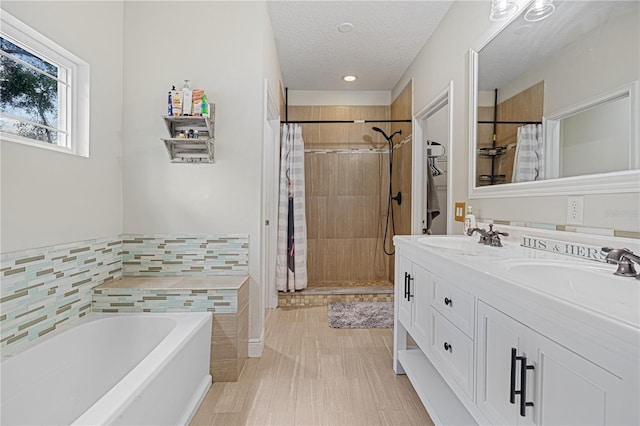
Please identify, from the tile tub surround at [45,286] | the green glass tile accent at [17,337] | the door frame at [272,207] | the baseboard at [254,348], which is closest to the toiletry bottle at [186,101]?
the tile tub surround at [45,286]

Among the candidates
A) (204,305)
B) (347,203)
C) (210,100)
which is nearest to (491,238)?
(204,305)

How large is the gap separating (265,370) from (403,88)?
3.20m

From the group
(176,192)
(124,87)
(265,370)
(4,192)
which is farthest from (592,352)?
(124,87)

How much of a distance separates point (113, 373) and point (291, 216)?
2224 millimetres

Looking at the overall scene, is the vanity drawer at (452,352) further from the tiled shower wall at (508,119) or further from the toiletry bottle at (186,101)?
the toiletry bottle at (186,101)

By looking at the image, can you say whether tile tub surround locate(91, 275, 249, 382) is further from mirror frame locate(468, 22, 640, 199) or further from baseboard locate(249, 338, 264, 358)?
mirror frame locate(468, 22, 640, 199)

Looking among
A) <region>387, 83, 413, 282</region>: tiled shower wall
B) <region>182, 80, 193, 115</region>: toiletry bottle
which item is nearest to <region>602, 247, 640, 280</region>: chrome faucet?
<region>182, 80, 193, 115</region>: toiletry bottle

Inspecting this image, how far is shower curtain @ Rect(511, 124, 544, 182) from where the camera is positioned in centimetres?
152

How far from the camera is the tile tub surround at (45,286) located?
4.92ft

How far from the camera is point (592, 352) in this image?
2.20ft

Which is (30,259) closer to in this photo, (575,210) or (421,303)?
(421,303)

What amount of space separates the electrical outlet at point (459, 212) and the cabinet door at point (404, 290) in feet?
1.91

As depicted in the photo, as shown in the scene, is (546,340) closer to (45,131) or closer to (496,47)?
(496,47)

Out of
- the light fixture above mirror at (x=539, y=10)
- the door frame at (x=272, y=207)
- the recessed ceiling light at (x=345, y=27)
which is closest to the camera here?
the light fixture above mirror at (x=539, y=10)
